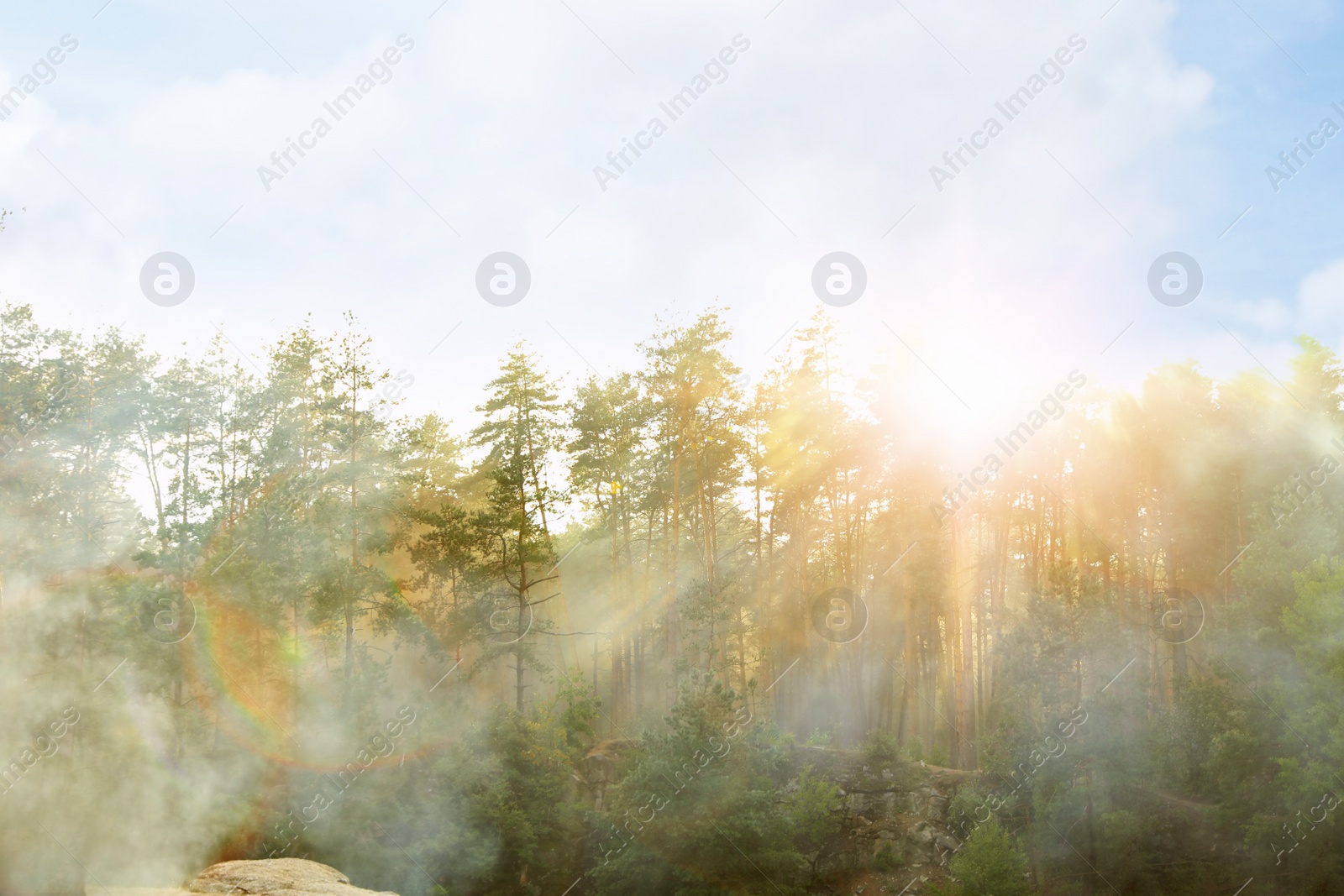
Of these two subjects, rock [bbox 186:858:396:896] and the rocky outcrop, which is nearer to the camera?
rock [bbox 186:858:396:896]

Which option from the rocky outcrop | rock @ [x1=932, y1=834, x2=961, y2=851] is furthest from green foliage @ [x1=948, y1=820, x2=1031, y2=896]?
rock @ [x1=932, y1=834, x2=961, y2=851]

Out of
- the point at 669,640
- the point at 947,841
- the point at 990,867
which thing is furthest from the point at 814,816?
the point at 669,640

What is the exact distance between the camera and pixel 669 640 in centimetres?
3756

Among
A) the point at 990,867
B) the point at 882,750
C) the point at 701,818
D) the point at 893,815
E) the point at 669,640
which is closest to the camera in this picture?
the point at 990,867

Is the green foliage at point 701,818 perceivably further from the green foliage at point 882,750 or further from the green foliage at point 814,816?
the green foliage at point 882,750

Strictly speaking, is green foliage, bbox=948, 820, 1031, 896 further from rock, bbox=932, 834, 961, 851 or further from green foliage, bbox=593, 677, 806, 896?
green foliage, bbox=593, 677, 806, 896

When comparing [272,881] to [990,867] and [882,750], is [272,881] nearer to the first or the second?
[990,867]

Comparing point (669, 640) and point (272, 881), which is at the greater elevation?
point (669, 640)

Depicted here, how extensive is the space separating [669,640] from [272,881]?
2075 centimetres

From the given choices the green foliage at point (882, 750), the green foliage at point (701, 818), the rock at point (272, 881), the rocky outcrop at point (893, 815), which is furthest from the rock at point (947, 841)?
the rock at point (272, 881)

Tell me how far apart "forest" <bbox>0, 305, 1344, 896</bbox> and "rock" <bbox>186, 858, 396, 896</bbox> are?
8.67 ft

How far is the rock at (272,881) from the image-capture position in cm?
1778

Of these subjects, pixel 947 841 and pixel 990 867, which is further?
pixel 947 841

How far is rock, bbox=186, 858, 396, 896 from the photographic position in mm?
17781
